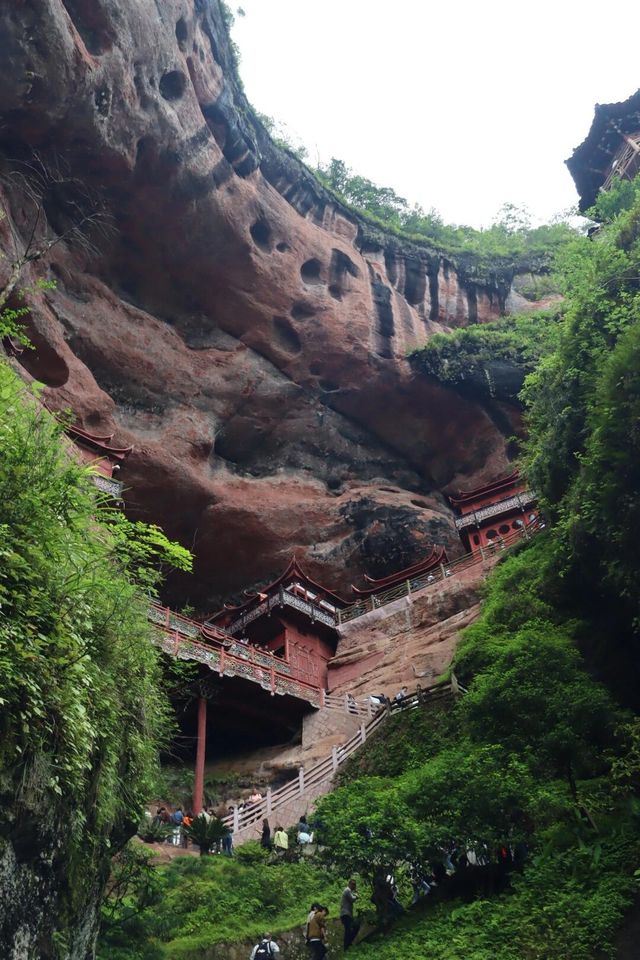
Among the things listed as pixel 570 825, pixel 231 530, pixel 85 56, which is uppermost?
pixel 85 56

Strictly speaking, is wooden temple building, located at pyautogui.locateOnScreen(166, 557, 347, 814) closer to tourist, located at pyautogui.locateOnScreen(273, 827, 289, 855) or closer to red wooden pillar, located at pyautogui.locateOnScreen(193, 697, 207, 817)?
red wooden pillar, located at pyautogui.locateOnScreen(193, 697, 207, 817)

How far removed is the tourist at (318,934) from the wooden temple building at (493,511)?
20.9 metres

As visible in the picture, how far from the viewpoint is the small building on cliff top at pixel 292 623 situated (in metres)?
24.5

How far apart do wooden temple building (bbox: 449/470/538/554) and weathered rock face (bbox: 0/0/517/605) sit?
120 centimetres

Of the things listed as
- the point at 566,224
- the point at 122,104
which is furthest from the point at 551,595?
the point at 566,224

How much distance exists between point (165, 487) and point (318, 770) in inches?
549

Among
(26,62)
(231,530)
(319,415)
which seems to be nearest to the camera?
(26,62)

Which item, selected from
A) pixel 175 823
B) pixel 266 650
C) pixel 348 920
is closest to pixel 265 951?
pixel 348 920

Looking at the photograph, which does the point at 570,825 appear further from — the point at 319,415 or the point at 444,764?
the point at 319,415

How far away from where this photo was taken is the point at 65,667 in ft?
21.2

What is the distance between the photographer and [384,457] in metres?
34.5

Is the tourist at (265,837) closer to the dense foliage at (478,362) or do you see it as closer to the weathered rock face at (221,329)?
the weathered rock face at (221,329)

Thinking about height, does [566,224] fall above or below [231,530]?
above

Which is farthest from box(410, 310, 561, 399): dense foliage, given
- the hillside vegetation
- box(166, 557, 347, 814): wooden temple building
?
the hillside vegetation
